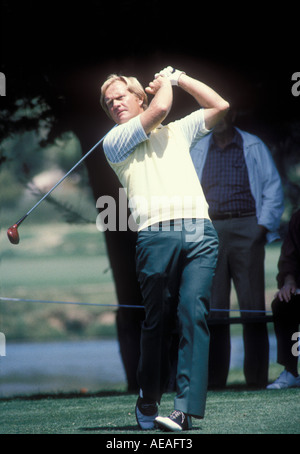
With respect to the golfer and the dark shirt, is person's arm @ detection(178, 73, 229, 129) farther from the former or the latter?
the dark shirt

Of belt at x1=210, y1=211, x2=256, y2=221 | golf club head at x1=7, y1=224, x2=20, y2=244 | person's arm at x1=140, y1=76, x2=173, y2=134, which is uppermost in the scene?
person's arm at x1=140, y1=76, x2=173, y2=134

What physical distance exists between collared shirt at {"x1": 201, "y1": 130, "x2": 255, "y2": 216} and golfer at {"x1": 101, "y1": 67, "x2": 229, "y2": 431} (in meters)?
1.86

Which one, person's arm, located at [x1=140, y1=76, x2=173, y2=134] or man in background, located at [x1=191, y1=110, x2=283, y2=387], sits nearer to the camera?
person's arm, located at [x1=140, y1=76, x2=173, y2=134]

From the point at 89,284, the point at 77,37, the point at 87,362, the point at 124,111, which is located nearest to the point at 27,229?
the point at 89,284

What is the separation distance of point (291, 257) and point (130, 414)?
155cm

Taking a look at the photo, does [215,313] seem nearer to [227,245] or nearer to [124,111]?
[227,245]

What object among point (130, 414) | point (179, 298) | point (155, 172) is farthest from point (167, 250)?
point (130, 414)

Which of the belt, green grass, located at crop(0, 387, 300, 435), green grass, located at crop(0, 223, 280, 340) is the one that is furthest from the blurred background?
green grass, located at crop(0, 223, 280, 340)

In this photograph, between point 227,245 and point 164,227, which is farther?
point 227,245

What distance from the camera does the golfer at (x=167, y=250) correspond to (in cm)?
351

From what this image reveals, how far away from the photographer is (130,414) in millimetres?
4277

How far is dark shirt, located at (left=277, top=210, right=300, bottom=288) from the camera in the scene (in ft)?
17.2

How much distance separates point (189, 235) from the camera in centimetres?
355
